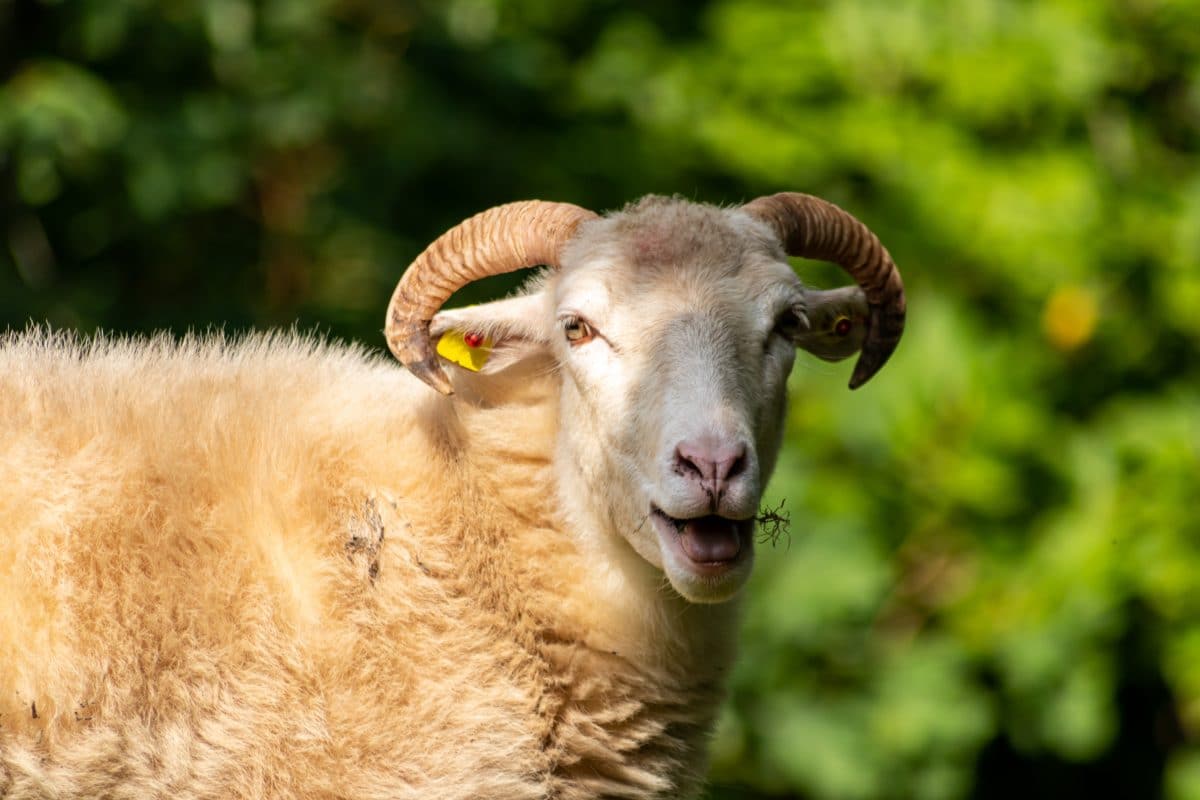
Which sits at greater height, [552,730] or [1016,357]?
[1016,357]

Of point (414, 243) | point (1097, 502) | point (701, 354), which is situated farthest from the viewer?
point (414, 243)

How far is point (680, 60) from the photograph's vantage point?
8430mm

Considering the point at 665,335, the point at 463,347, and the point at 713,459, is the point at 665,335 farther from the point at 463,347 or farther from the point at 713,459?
the point at 463,347

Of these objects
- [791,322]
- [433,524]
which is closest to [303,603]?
[433,524]

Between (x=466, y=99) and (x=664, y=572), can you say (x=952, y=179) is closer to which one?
(x=466, y=99)

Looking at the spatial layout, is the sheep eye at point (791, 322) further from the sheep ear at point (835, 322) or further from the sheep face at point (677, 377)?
the sheep ear at point (835, 322)

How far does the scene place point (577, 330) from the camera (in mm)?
4020

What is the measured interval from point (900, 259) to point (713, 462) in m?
4.46

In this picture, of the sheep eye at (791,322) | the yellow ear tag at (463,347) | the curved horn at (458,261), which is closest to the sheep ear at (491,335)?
the yellow ear tag at (463,347)

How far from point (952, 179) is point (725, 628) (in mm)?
4141

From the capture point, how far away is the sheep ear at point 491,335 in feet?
13.7

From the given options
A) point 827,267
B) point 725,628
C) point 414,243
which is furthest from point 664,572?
point 414,243

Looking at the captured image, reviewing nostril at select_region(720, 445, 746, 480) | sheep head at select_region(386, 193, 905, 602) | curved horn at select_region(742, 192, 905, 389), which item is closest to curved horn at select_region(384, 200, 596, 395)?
sheep head at select_region(386, 193, 905, 602)

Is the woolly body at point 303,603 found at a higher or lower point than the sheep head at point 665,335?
lower
